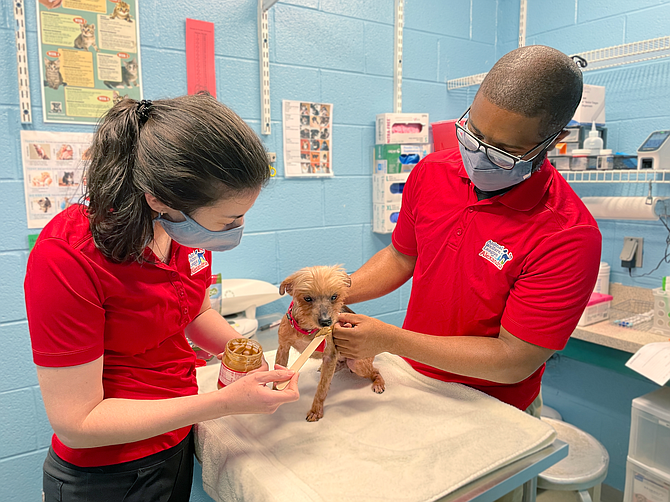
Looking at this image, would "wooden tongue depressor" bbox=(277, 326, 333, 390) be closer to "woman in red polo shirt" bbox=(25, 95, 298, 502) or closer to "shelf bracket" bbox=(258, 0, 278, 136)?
"woman in red polo shirt" bbox=(25, 95, 298, 502)

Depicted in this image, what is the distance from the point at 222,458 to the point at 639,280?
8.53 ft

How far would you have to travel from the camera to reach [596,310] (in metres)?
2.55

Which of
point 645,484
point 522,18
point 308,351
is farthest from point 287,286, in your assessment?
point 522,18

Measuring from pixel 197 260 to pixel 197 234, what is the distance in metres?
0.17

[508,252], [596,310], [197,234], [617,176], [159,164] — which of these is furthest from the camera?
[617,176]

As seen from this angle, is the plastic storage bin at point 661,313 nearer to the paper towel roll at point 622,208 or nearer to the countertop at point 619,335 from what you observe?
the countertop at point 619,335

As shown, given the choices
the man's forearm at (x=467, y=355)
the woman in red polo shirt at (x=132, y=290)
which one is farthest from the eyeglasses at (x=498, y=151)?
the woman in red polo shirt at (x=132, y=290)

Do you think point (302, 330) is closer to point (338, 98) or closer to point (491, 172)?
point (491, 172)

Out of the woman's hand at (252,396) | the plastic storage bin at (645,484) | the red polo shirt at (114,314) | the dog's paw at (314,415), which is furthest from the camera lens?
the plastic storage bin at (645,484)

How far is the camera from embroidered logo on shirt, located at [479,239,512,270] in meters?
1.27

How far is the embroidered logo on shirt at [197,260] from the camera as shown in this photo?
115cm

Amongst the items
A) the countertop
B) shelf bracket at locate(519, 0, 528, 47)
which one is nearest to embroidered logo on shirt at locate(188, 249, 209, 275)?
the countertop

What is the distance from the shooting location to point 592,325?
8.21ft

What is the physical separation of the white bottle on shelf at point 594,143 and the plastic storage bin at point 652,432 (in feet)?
4.14
